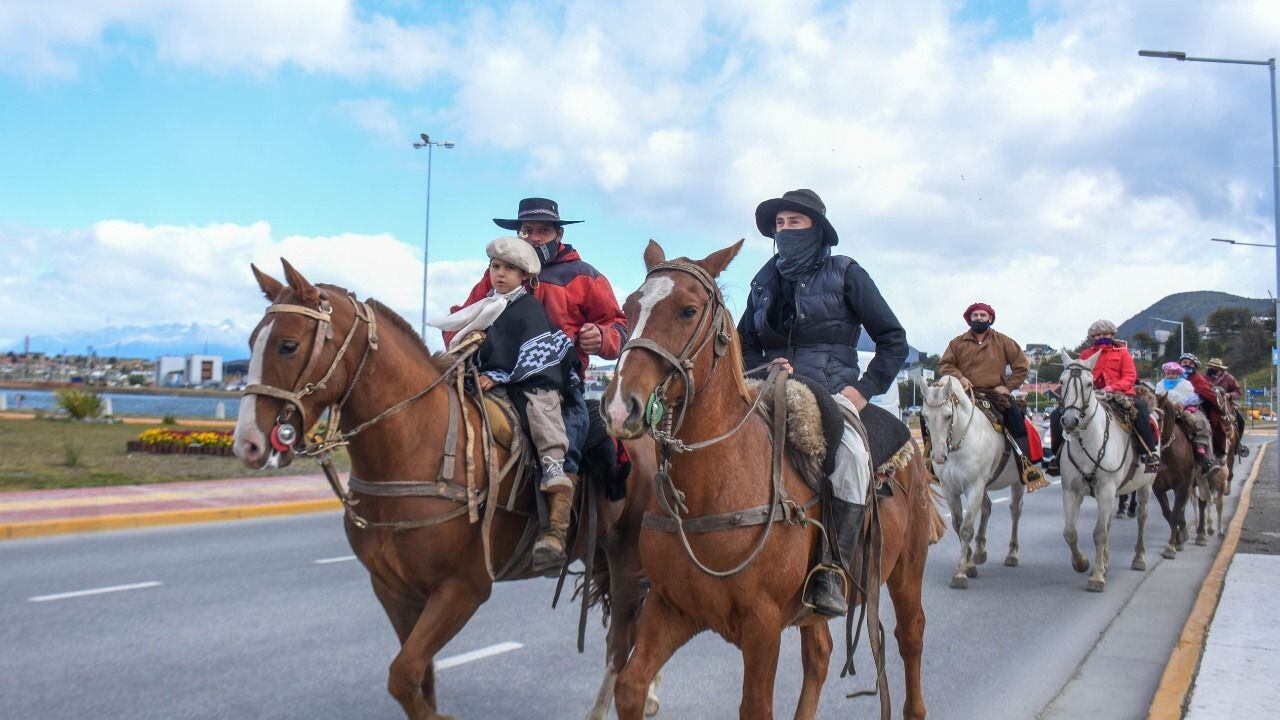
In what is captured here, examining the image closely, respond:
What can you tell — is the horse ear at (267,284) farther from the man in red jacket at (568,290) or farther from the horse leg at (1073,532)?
the horse leg at (1073,532)

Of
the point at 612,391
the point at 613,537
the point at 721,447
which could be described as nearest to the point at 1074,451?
the point at 613,537

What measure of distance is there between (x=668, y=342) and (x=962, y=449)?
7.73 metres

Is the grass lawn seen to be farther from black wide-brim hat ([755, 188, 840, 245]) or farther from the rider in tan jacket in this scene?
black wide-brim hat ([755, 188, 840, 245])

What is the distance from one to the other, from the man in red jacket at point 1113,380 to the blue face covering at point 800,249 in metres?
6.92

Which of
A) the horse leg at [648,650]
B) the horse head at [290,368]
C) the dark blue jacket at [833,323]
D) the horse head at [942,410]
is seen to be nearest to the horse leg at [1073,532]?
the horse head at [942,410]

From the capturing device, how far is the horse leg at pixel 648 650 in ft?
10.9

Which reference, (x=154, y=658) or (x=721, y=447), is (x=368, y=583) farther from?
(x=721, y=447)

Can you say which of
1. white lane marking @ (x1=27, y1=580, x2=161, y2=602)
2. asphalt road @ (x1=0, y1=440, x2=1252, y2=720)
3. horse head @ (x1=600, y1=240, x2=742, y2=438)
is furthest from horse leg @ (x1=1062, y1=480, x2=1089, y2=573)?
white lane marking @ (x1=27, y1=580, x2=161, y2=602)

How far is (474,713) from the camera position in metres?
5.02

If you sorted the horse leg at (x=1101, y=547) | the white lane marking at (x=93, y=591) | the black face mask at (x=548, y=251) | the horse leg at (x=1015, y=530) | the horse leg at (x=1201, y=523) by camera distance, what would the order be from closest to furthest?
the black face mask at (x=548, y=251), the white lane marking at (x=93, y=591), the horse leg at (x=1101, y=547), the horse leg at (x=1015, y=530), the horse leg at (x=1201, y=523)

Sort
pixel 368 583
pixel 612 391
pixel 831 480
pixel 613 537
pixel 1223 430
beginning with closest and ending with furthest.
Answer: pixel 612 391, pixel 831 480, pixel 613 537, pixel 368 583, pixel 1223 430

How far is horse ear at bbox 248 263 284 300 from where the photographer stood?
13.0 feet

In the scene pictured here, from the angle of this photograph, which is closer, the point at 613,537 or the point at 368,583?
the point at 613,537

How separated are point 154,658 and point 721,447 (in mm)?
4467
